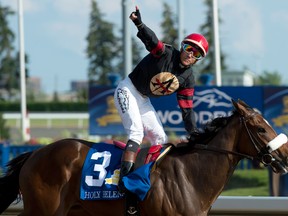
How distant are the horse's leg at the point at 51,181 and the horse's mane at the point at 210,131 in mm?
1036

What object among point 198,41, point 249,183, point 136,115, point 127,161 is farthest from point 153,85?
point 249,183

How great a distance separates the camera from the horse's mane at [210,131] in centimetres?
662

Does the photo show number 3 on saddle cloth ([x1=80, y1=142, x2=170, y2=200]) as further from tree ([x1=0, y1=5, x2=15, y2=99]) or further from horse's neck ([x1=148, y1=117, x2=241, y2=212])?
tree ([x1=0, y1=5, x2=15, y2=99])

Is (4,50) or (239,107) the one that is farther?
(4,50)

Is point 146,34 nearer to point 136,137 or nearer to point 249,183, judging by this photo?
point 136,137

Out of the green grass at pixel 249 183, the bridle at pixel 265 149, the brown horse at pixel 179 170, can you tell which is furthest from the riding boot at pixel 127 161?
the green grass at pixel 249 183

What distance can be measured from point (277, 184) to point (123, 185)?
5.73 metres

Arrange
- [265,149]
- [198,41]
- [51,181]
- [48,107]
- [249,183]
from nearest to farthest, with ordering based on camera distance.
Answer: [265,149] < [198,41] < [51,181] < [249,183] < [48,107]

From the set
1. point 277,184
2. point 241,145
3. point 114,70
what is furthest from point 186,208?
point 114,70

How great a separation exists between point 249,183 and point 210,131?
7.32m

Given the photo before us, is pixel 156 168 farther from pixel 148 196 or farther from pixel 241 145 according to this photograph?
pixel 241 145

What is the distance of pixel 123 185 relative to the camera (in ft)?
21.2

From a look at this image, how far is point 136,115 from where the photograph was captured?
6.71m

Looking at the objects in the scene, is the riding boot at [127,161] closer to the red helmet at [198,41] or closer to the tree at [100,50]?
the red helmet at [198,41]
